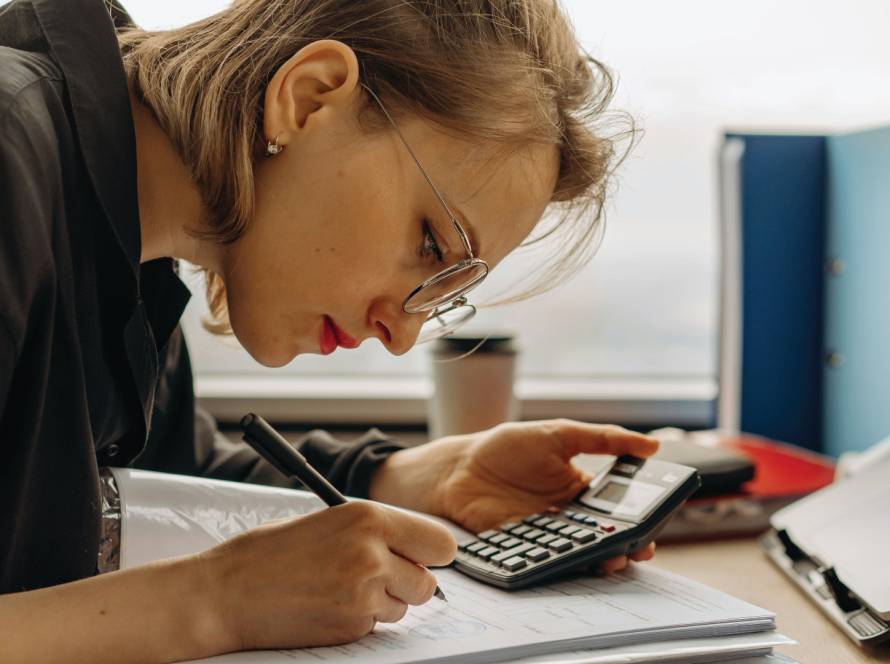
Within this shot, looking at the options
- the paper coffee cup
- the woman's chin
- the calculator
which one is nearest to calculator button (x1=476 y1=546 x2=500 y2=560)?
the calculator

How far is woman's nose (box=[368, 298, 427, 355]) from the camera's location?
733mm

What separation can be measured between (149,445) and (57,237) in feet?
1.27

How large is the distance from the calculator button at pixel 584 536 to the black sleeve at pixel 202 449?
0.27 metres

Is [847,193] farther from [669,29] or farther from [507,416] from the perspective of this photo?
[507,416]

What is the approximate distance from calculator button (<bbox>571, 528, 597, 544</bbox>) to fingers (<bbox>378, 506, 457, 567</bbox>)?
117mm

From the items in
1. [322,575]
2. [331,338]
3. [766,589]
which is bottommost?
[766,589]

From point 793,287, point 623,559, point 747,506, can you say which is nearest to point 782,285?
point 793,287

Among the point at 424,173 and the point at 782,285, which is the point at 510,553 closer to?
the point at 424,173

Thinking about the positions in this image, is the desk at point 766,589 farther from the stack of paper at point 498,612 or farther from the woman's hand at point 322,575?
the woman's hand at point 322,575

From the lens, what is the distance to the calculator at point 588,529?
68cm

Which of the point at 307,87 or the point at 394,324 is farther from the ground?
the point at 307,87

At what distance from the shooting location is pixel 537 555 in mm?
685

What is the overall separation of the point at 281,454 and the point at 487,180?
24cm

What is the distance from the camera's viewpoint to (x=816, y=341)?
4.30 ft
